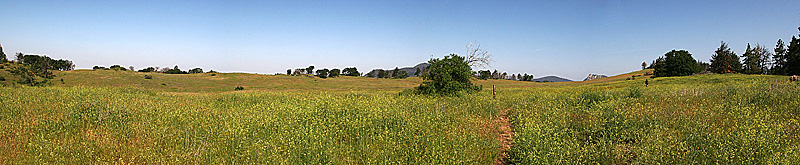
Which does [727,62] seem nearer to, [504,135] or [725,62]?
[725,62]

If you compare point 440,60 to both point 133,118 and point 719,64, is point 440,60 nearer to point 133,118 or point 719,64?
point 133,118

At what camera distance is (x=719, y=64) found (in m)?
75.6

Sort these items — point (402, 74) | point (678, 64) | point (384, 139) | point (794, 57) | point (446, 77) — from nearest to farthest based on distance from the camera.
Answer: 1. point (384, 139)
2. point (446, 77)
3. point (794, 57)
4. point (678, 64)
5. point (402, 74)

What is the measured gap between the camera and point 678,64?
232 feet

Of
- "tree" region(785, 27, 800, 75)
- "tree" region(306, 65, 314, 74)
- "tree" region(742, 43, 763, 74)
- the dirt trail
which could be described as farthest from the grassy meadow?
"tree" region(306, 65, 314, 74)

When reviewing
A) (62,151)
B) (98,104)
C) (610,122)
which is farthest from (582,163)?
(98,104)

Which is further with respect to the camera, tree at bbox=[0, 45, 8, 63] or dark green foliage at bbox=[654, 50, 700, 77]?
dark green foliage at bbox=[654, 50, 700, 77]

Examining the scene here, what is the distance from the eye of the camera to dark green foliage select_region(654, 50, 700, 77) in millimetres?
70088

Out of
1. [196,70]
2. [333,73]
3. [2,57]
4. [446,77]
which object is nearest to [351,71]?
[333,73]

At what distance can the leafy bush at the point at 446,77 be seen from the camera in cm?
1719

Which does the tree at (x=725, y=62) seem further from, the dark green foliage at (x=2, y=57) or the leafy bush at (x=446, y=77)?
the dark green foliage at (x=2, y=57)

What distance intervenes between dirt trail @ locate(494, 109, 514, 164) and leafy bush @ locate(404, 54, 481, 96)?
19.8 ft

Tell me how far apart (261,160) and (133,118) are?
5.32m

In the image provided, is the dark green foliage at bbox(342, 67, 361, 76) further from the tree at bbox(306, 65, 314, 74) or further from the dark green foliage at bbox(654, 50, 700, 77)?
the dark green foliage at bbox(654, 50, 700, 77)
